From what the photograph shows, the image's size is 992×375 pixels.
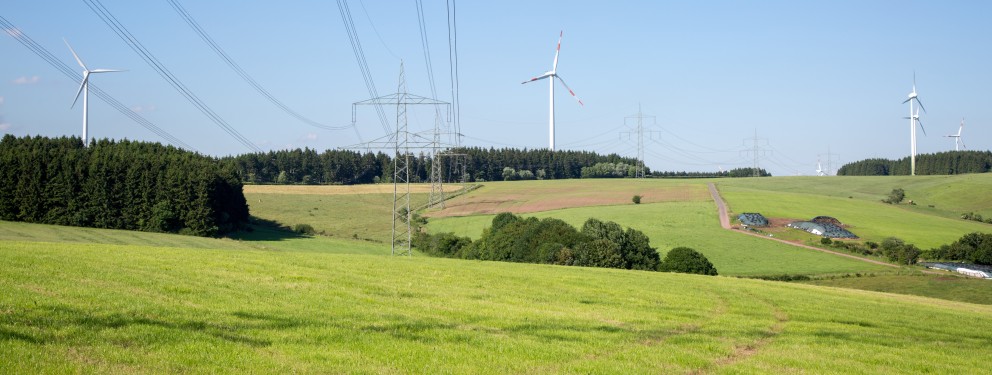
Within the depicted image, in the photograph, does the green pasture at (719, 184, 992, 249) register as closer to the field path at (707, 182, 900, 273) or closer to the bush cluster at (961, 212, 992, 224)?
the field path at (707, 182, 900, 273)

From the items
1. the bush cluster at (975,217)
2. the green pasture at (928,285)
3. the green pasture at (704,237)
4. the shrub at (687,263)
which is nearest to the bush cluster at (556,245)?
the shrub at (687,263)

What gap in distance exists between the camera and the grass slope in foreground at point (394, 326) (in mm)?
13508

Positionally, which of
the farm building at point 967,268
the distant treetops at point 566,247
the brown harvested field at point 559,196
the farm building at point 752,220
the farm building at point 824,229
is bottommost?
the farm building at point 967,268

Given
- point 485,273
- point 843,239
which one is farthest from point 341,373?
point 843,239

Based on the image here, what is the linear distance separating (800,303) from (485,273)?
13802mm

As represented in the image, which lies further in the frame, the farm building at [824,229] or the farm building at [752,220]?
the farm building at [752,220]

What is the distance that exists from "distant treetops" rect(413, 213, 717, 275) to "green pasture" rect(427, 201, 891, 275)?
4.99 m

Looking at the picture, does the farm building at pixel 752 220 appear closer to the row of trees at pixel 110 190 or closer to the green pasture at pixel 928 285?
the green pasture at pixel 928 285

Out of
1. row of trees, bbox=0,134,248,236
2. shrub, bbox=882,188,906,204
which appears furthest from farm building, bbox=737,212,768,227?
row of trees, bbox=0,134,248,236

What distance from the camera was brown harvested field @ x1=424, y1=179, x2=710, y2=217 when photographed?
12700cm

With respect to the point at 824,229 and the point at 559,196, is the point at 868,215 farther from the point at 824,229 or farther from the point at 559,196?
the point at 559,196

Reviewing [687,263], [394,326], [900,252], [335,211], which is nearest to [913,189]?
[900,252]

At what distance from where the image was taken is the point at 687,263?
7138 centimetres

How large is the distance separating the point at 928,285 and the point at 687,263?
18.8 meters
